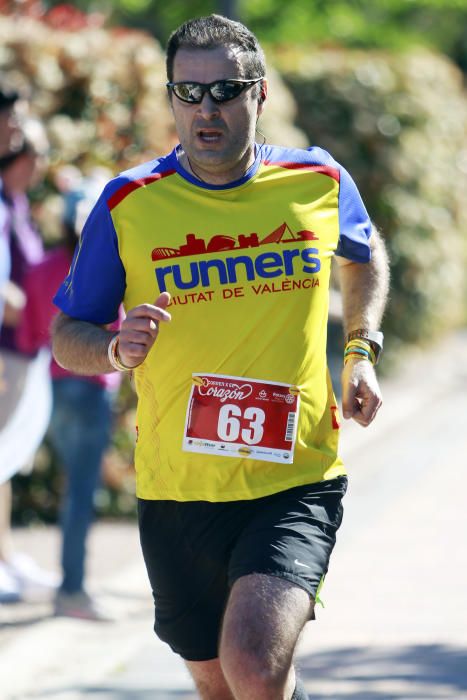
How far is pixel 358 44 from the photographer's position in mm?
26422

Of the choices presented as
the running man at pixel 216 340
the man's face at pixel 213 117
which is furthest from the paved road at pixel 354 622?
the man's face at pixel 213 117

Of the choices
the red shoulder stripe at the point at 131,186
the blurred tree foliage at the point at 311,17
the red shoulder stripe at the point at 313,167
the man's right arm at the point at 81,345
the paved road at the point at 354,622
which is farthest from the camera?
the blurred tree foliage at the point at 311,17

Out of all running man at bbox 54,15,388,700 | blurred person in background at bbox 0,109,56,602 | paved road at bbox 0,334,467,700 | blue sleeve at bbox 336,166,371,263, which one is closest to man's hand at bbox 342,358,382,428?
running man at bbox 54,15,388,700

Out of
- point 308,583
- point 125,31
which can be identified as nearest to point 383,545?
point 125,31

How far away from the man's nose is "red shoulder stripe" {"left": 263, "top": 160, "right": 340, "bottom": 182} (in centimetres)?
25

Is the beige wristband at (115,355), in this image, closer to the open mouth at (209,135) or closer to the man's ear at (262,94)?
the open mouth at (209,135)

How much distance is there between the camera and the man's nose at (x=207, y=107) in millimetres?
3768

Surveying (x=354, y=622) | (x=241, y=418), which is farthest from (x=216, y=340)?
(x=354, y=622)

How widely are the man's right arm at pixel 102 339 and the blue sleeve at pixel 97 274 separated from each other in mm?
40

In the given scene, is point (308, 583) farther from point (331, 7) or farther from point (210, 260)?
point (331, 7)

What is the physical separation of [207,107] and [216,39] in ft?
0.64

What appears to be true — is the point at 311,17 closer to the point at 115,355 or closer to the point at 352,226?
the point at 352,226

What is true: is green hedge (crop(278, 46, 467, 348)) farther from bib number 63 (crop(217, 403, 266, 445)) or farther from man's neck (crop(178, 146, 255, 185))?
bib number 63 (crop(217, 403, 266, 445))

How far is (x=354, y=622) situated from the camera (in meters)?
6.41
